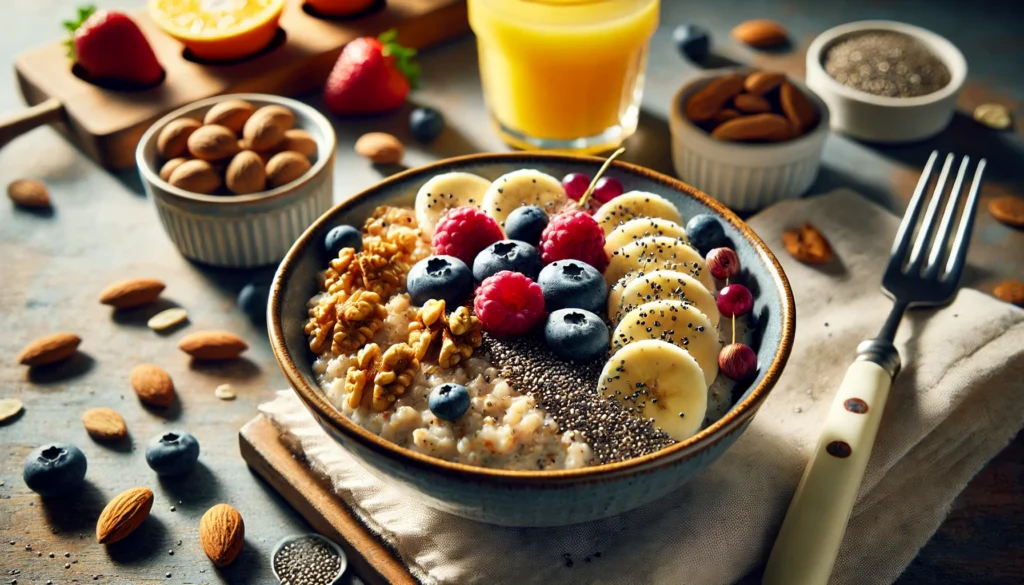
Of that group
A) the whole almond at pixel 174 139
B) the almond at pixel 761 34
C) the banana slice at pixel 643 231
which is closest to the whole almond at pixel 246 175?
the whole almond at pixel 174 139

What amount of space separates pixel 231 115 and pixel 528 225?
65 centimetres

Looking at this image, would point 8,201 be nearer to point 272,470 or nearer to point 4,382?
point 4,382

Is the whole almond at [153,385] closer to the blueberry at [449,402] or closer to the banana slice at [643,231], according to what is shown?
the blueberry at [449,402]

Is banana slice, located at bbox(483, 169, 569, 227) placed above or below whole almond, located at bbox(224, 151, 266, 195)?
above

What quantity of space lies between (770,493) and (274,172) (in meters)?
0.88

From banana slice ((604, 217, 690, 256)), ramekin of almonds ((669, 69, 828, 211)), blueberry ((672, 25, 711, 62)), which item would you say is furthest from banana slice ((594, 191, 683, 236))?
blueberry ((672, 25, 711, 62))

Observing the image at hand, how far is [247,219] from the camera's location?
155 centimetres

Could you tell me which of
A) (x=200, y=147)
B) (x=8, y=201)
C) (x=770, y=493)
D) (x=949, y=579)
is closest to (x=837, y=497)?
(x=770, y=493)

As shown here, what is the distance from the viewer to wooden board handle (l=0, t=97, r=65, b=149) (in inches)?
69.4

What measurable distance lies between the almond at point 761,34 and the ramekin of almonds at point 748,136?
1.29 feet

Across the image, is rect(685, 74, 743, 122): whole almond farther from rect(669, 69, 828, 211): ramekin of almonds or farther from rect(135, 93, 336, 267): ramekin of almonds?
rect(135, 93, 336, 267): ramekin of almonds

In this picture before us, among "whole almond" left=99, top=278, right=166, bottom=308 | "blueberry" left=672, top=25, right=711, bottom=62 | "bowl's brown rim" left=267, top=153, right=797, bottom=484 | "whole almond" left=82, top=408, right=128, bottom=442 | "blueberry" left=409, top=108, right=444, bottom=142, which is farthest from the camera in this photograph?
"blueberry" left=672, top=25, right=711, bottom=62

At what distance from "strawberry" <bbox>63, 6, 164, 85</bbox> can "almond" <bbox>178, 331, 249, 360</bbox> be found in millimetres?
644

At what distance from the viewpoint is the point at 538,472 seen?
38.4 inches
